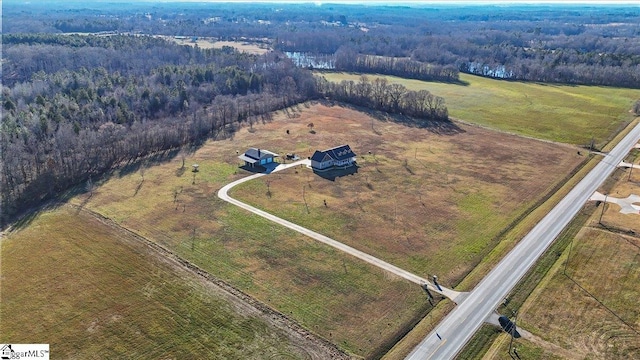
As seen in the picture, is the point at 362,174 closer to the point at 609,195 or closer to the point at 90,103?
the point at 609,195

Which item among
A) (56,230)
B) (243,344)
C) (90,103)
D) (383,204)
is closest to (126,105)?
(90,103)

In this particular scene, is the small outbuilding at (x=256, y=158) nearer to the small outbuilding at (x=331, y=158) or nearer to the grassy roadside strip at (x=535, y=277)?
the small outbuilding at (x=331, y=158)

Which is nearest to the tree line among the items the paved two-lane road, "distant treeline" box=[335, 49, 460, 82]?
"distant treeline" box=[335, 49, 460, 82]

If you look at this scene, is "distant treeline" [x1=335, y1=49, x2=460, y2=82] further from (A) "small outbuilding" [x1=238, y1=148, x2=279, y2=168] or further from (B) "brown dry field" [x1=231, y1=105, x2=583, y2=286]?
(A) "small outbuilding" [x1=238, y1=148, x2=279, y2=168]

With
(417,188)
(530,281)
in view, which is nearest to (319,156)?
(417,188)

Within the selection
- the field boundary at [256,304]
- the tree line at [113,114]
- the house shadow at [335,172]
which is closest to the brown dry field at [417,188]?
the house shadow at [335,172]

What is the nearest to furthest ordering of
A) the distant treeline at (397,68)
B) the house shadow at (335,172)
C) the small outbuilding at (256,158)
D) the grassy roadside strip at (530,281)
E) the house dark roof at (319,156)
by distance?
1. the grassy roadside strip at (530,281)
2. the house shadow at (335,172)
3. the house dark roof at (319,156)
4. the small outbuilding at (256,158)
5. the distant treeline at (397,68)
